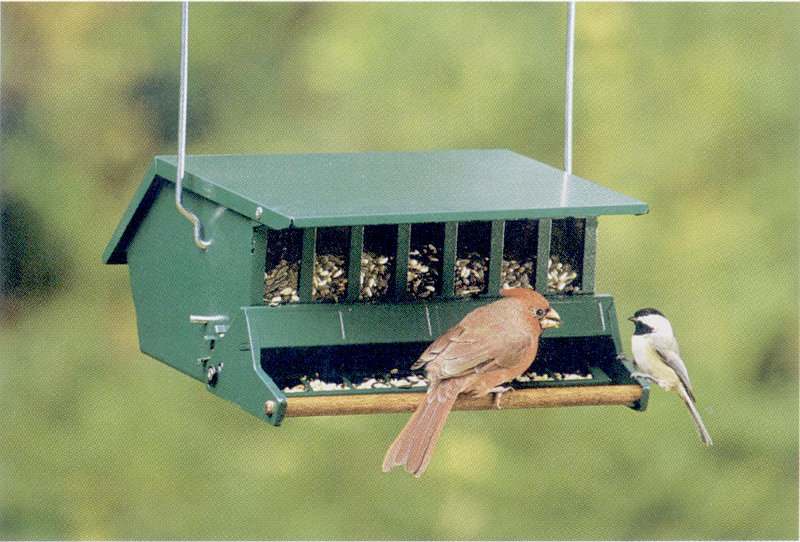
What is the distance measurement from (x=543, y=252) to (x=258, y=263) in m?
0.91

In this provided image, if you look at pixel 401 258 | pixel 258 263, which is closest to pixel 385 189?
pixel 401 258

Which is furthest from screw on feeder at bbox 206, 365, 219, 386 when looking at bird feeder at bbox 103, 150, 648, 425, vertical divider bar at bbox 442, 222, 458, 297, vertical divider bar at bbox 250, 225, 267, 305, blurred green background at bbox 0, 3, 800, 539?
blurred green background at bbox 0, 3, 800, 539

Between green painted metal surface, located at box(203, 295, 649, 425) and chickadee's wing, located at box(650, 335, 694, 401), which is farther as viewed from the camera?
chickadee's wing, located at box(650, 335, 694, 401)

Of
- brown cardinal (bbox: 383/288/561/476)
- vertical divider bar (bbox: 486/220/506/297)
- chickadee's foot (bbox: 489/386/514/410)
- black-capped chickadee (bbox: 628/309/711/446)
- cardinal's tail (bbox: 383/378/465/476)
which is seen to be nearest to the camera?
cardinal's tail (bbox: 383/378/465/476)

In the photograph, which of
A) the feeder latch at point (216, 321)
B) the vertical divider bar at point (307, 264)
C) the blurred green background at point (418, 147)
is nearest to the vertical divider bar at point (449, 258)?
the vertical divider bar at point (307, 264)

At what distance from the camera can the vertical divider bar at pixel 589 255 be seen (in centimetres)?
623

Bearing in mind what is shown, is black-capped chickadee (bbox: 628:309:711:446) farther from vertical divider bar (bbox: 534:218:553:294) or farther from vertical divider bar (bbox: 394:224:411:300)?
vertical divider bar (bbox: 394:224:411:300)

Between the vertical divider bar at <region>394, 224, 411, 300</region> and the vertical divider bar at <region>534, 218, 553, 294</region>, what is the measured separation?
42 centimetres

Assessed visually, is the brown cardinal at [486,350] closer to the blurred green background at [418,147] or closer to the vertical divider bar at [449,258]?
the vertical divider bar at [449,258]

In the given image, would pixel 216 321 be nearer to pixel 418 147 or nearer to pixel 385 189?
pixel 385 189

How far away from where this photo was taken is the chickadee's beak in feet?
19.7

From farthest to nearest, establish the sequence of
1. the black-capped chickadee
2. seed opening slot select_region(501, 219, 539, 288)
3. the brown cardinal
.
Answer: the black-capped chickadee < seed opening slot select_region(501, 219, 539, 288) < the brown cardinal

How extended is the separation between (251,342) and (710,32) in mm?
6076

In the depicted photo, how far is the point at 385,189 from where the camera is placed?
19.6 feet
